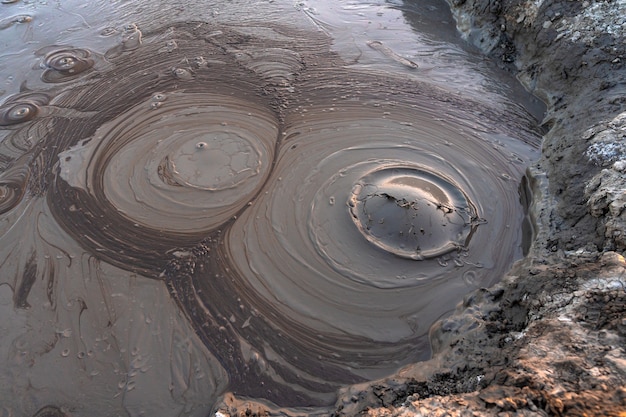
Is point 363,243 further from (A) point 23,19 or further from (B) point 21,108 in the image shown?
(A) point 23,19

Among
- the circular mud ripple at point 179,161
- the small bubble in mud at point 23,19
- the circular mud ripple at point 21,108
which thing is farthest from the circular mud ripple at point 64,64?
the circular mud ripple at point 179,161

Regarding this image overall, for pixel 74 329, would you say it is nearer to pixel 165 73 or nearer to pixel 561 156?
pixel 165 73

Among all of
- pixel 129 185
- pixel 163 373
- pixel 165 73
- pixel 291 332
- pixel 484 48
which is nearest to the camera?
pixel 163 373

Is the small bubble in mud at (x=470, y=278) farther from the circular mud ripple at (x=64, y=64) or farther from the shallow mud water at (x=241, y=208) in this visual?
the circular mud ripple at (x=64, y=64)

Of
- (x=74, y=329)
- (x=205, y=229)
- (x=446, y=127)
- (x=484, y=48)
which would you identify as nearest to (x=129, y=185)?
(x=205, y=229)

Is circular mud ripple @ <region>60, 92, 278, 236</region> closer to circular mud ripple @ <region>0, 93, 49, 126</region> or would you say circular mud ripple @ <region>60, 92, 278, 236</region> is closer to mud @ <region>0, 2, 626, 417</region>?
mud @ <region>0, 2, 626, 417</region>

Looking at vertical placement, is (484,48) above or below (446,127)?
above
